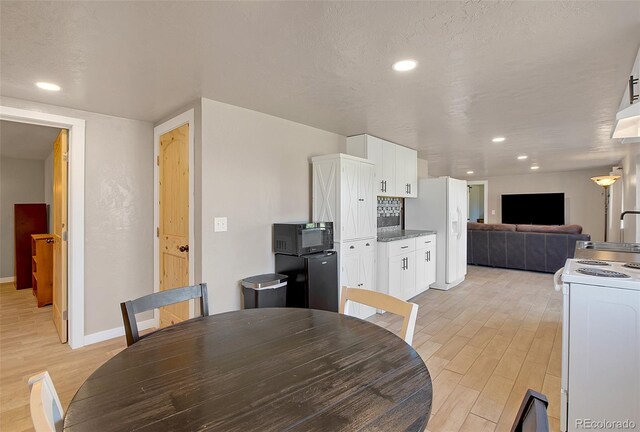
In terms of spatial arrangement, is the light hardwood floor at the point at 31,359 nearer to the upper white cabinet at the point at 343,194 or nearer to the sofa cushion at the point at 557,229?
the upper white cabinet at the point at 343,194

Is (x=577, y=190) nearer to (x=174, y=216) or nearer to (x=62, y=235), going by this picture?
(x=174, y=216)

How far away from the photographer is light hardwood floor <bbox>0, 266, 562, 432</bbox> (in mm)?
2057

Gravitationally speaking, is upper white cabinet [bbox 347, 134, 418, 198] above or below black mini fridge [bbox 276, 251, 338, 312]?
above

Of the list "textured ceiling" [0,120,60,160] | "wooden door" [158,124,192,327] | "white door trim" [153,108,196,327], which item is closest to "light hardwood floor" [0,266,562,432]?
"wooden door" [158,124,192,327]

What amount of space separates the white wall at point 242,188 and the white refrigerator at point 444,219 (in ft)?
8.58

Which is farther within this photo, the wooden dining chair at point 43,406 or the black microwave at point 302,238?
the black microwave at point 302,238

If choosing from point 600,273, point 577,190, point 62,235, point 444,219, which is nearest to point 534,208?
point 577,190

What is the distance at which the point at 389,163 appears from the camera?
4441 millimetres

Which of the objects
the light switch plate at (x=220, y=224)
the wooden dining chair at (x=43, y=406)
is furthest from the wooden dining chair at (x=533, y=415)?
the light switch plate at (x=220, y=224)

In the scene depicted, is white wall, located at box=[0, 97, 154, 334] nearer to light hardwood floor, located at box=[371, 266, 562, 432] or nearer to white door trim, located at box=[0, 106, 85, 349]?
white door trim, located at box=[0, 106, 85, 349]

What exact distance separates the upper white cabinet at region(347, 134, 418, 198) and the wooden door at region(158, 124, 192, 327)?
2.10 m

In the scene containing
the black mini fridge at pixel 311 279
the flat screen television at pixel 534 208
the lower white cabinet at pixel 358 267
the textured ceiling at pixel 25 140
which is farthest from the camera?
the flat screen television at pixel 534 208

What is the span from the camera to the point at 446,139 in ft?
14.3

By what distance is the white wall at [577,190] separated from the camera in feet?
26.1
